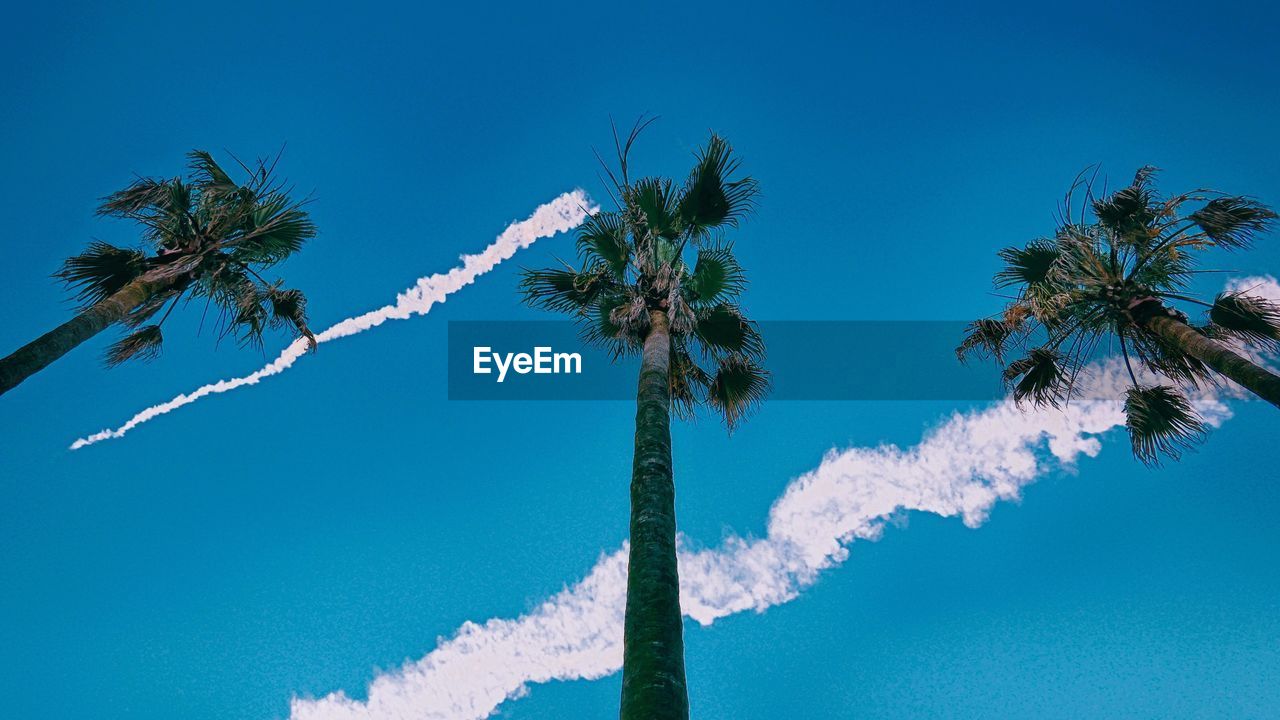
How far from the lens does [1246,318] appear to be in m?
10.3

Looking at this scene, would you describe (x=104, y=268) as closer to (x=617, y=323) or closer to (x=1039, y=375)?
(x=617, y=323)

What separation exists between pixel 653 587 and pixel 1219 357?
28.1 feet

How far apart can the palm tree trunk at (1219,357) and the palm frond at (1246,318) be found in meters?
2.04

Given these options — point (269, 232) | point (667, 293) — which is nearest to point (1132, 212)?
point (667, 293)

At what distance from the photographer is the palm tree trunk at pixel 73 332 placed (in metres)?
7.61

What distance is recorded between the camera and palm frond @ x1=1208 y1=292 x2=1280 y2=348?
1007 cm

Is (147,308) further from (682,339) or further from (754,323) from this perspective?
(754,323)

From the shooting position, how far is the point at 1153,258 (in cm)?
1037

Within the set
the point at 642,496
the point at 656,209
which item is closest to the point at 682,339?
the point at 656,209

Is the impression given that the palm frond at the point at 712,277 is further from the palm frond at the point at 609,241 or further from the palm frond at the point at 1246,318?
the palm frond at the point at 1246,318

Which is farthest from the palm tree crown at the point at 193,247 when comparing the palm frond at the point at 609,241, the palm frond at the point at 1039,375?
the palm frond at the point at 1039,375

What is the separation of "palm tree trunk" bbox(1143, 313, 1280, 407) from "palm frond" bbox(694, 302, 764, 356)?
5903 millimetres

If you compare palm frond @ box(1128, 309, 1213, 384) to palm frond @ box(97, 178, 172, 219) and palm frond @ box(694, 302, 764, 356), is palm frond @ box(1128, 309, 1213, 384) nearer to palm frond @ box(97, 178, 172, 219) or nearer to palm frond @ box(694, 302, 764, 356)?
palm frond @ box(694, 302, 764, 356)

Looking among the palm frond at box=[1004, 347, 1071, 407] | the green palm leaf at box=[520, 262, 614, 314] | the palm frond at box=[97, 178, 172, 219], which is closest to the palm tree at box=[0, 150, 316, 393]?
the palm frond at box=[97, 178, 172, 219]
